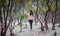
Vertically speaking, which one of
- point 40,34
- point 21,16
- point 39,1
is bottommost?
point 40,34

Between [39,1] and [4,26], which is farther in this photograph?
[39,1]

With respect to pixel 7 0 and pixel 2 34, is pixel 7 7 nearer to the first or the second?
pixel 7 0

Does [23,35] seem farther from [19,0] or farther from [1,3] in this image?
[1,3]

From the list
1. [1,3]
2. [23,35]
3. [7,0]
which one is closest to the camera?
[1,3]

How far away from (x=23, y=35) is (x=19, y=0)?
7.89 feet

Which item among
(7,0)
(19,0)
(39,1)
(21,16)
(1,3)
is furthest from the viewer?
(21,16)

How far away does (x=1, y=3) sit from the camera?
984 cm

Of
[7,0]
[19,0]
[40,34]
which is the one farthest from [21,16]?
[7,0]

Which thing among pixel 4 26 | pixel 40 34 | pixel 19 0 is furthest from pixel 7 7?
pixel 40 34

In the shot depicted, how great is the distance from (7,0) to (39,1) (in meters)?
5.28

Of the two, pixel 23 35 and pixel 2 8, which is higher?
pixel 2 8

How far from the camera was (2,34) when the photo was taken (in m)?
9.92

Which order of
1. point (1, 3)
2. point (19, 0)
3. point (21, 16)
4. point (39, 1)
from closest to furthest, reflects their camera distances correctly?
point (1, 3) → point (19, 0) → point (39, 1) → point (21, 16)

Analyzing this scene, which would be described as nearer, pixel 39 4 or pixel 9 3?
pixel 9 3
